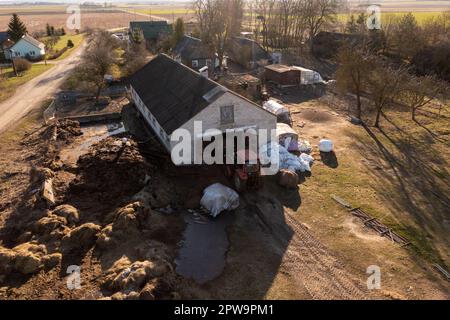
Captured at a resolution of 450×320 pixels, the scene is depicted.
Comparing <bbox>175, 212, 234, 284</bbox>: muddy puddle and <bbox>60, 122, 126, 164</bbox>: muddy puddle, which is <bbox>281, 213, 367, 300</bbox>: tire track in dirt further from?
<bbox>60, 122, 126, 164</bbox>: muddy puddle

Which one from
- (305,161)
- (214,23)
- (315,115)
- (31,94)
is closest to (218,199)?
(305,161)

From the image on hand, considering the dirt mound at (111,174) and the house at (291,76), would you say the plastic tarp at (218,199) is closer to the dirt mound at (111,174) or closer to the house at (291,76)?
the dirt mound at (111,174)

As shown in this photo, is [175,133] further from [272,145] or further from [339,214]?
[339,214]

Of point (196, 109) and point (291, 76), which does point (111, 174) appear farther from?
point (291, 76)

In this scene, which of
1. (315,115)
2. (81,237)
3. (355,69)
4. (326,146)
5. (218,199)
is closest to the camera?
(81,237)

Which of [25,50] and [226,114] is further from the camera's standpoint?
[25,50]

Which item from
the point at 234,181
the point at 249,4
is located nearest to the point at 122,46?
the point at 249,4

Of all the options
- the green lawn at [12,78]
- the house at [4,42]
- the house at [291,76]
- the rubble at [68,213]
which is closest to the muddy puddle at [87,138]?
the rubble at [68,213]

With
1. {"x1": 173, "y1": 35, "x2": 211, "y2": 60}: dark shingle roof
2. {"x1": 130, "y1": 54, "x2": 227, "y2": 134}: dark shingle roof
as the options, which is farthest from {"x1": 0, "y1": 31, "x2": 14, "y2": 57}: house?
{"x1": 130, "y1": 54, "x2": 227, "y2": 134}: dark shingle roof
